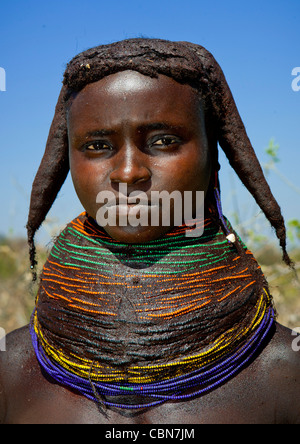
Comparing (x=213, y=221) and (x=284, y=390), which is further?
(x=213, y=221)

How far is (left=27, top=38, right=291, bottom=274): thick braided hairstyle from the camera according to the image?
1739 millimetres

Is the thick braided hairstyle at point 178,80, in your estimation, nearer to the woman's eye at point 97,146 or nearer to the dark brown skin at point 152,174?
the dark brown skin at point 152,174

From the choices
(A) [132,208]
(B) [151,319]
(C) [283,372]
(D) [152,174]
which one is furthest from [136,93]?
(C) [283,372]

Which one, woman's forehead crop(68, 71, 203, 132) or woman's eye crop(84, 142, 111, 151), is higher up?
woman's forehead crop(68, 71, 203, 132)

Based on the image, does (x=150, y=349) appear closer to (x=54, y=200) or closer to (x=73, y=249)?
(x=73, y=249)

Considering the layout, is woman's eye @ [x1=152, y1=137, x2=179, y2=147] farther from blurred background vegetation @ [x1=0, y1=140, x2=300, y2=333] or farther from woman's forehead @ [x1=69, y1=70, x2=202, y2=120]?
blurred background vegetation @ [x1=0, y1=140, x2=300, y2=333]

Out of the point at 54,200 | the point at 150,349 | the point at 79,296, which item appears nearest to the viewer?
the point at 150,349

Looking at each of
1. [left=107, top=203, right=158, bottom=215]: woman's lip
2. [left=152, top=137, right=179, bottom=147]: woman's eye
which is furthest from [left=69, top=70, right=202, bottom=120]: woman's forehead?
[left=107, top=203, right=158, bottom=215]: woman's lip

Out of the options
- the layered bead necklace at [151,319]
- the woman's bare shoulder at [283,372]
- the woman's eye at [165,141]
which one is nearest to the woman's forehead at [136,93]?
the woman's eye at [165,141]

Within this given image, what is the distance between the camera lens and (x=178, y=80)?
1746 millimetres

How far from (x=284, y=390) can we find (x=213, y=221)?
69 cm

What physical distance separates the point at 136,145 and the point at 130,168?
0.34ft
